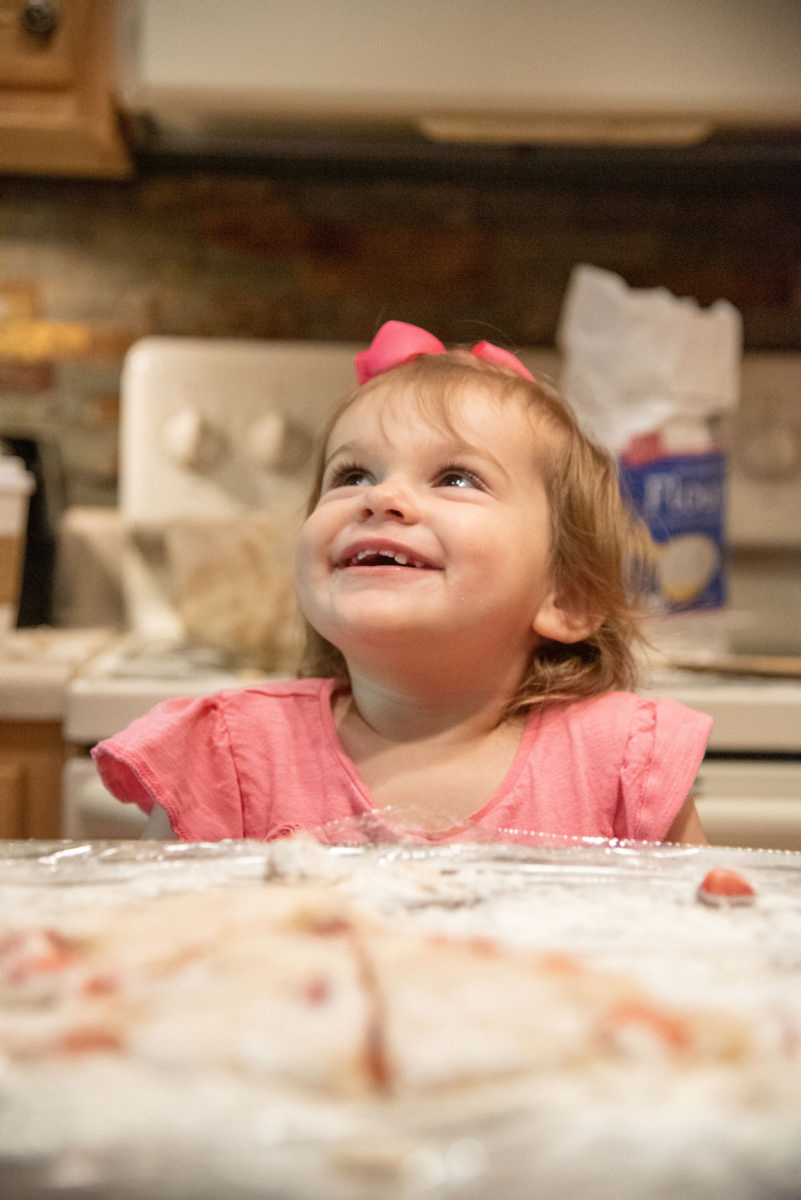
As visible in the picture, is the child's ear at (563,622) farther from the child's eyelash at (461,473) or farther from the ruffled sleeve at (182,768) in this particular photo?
the ruffled sleeve at (182,768)

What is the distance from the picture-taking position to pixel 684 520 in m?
1.36

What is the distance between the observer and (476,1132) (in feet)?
0.73

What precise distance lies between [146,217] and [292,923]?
5.48 ft

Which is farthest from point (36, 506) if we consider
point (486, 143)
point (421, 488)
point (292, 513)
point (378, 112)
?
point (421, 488)

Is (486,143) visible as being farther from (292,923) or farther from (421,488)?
(292,923)

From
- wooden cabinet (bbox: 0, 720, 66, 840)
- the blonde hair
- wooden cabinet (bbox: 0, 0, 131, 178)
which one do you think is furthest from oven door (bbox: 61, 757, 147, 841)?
wooden cabinet (bbox: 0, 0, 131, 178)

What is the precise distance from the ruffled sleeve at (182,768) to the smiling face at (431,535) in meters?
0.12

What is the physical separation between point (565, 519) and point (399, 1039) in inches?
23.4

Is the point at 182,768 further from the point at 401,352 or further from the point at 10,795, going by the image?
the point at 10,795

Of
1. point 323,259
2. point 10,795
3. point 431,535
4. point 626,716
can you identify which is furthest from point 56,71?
point 626,716

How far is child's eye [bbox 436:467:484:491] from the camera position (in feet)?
2.44

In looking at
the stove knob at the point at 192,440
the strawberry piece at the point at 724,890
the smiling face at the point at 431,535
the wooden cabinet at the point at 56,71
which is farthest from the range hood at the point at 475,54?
the strawberry piece at the point at 724,890

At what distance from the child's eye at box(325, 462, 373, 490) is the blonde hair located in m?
0.06

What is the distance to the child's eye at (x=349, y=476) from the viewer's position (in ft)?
2.51
